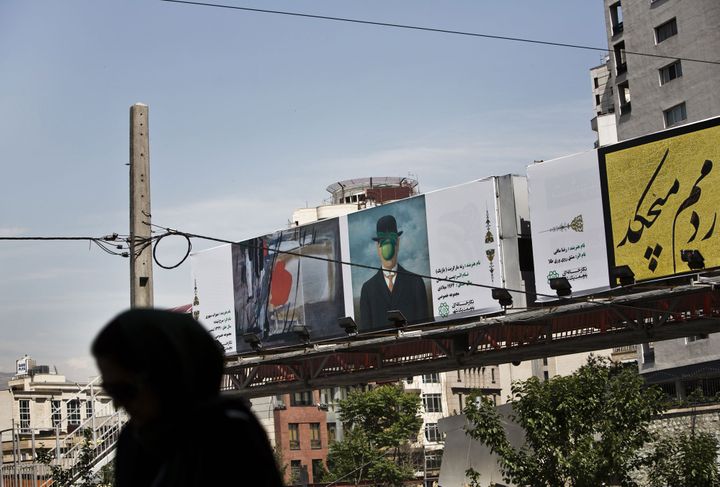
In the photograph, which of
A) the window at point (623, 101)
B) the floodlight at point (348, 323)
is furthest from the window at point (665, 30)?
the floodlight at point (348, 323)

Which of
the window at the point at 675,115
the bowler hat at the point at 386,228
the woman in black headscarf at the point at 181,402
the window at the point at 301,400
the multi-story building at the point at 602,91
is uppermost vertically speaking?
the multi-story building at the point at 602,91

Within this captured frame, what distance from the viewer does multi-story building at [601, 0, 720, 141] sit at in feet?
208

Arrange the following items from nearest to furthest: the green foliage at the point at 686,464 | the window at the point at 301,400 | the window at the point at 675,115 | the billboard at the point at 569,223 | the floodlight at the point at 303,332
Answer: the green foliage at the point at 686,464, the billboard at the point at 569,223, the floodlight at the point at 303,332, the window at the point at 675,115, the window at the point at 301,400

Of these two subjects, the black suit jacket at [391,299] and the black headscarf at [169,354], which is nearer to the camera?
the black headscarf at [169,354]

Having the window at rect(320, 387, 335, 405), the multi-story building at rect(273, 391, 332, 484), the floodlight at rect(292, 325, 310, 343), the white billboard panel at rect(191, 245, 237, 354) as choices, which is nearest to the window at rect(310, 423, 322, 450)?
the multi-story building at rect(273, 391, 332, 484)

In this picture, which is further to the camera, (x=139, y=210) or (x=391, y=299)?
(x=391, y=299)

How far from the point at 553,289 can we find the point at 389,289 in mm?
6292

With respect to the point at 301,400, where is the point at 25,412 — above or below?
above

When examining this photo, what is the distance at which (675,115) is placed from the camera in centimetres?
6625

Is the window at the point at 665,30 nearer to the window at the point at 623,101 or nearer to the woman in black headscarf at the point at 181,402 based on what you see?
the window at the point at 623,101

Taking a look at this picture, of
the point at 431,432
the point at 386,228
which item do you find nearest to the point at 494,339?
the point at 386,228

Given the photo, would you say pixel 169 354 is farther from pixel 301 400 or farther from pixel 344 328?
pixel 301 400

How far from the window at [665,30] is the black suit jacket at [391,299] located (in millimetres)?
37706

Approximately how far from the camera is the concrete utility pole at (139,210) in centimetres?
1777
